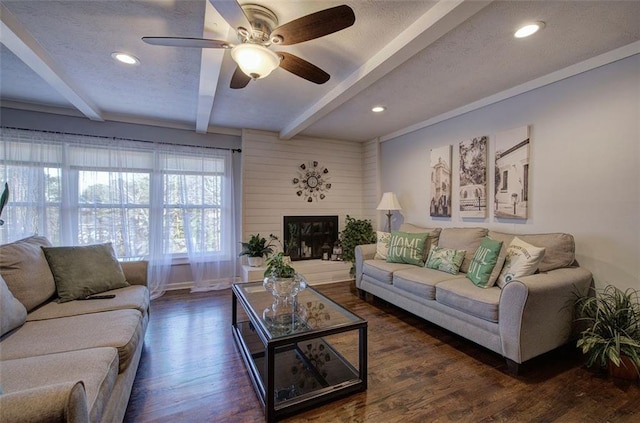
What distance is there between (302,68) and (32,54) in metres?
2.03

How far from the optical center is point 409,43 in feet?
6.18

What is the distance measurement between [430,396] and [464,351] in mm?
755

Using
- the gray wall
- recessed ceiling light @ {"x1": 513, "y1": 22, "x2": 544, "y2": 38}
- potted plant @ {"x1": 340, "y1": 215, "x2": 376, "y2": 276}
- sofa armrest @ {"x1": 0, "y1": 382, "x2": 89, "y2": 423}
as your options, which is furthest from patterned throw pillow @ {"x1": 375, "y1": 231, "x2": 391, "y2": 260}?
sofa armrest @ {"x1": 0, "y1": 382, "x2": 89, "y2": 423}

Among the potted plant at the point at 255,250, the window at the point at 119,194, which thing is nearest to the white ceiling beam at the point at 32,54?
the window at the point at 119,194

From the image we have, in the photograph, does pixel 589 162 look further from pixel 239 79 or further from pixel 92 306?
pixel 92 306

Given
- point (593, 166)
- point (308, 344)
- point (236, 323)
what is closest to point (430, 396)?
point (308, 344)

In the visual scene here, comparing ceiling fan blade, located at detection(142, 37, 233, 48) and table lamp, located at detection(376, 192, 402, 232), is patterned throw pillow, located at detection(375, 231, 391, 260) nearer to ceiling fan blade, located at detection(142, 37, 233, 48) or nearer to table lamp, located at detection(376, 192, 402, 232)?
table lamp, located at detection(376, 192, 402, 232)

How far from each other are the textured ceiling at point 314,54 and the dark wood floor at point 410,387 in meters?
2.35

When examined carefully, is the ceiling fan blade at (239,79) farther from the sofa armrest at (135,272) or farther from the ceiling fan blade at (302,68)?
the sofa armrest at (135,272)

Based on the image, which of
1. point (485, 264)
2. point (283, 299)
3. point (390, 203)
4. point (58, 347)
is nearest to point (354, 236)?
point (390, 203)

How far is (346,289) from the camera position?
408cm

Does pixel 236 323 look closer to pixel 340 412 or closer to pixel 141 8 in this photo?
pixel 340 412

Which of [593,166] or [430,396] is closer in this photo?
[430,396]

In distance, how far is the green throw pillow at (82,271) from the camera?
206cm
